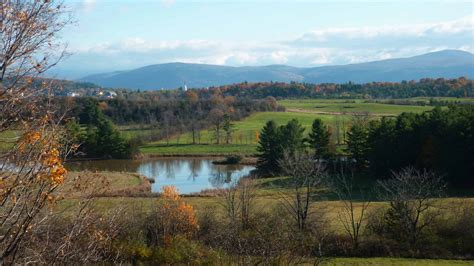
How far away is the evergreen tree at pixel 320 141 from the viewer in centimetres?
5138

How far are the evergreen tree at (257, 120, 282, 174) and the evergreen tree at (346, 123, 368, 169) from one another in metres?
7.25

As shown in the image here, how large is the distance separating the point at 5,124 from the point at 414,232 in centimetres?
2065

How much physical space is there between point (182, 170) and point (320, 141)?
15.2 meters

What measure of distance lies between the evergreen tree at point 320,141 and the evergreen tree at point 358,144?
2685mm

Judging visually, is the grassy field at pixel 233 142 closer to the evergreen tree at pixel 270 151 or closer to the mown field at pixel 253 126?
the mown field at pixel 253 126

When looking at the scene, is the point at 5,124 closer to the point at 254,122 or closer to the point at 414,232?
the point at 414,232

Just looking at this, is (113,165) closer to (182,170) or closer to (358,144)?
(182,170)

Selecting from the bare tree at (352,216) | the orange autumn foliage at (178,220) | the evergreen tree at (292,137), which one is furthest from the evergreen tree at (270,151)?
the orange autumn foliage at (178,220)

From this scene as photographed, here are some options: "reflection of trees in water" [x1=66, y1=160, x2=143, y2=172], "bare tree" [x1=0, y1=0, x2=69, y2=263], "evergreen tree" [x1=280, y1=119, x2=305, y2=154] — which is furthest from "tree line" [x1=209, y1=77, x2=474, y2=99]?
"bare tree" [x1=0, y1=0, x2=69, y2=263]

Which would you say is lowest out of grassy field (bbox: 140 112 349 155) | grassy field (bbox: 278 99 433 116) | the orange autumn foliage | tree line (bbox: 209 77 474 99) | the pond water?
the pond water

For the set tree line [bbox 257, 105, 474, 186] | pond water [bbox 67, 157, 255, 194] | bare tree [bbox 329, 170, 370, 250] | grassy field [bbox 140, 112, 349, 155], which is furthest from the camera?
grassy field [bbox 140, 112, 349, 155]

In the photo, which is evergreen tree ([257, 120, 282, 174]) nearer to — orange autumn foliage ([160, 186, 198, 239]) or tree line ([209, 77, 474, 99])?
orange autumn foliage ([160, 186, 198, 239])

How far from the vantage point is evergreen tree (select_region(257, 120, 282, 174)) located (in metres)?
52.0

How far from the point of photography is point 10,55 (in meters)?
5.80
